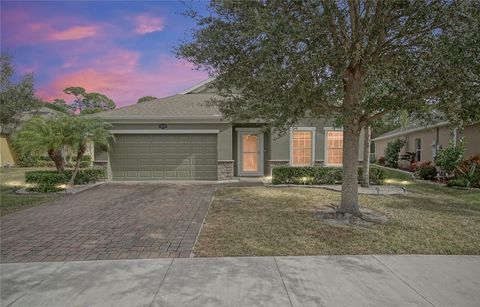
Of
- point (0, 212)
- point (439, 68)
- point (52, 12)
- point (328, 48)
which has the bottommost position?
point (0, 212)

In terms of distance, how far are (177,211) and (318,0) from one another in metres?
5.99

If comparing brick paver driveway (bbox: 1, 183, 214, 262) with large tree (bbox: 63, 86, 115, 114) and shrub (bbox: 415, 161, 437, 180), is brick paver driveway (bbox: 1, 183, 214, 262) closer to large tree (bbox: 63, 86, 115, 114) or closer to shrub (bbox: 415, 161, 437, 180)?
shrub (bbox: 415, 161, 437, 180)

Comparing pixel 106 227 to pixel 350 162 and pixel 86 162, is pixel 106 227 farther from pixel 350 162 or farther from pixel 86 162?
pixel 86 162

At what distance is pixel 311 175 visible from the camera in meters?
13.0

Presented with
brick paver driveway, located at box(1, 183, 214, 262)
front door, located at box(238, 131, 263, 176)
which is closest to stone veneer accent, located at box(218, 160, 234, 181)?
front door, located at box(238, 131, 263, 176)

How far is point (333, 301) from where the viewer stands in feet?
11.8

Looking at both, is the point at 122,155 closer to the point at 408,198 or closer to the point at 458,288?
the point at 408,198

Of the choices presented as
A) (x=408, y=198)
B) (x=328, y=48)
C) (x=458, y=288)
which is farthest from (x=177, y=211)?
(x=408, y=198)

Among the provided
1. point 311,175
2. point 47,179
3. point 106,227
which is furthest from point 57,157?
point 311,175

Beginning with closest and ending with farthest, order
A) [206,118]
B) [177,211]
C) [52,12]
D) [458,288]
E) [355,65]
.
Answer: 1. [458,288]
2. [355,65]
3. [177,211]
4. [52,12]
5. [206,118]

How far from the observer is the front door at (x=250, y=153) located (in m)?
15.7

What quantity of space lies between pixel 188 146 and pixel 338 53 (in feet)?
34.0

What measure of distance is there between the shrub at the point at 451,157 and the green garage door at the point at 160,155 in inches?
390

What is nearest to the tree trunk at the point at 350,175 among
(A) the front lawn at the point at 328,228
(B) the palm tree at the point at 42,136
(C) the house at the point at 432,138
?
(A) the front lawn at the point at 328,228
